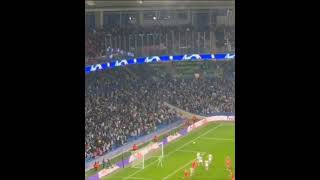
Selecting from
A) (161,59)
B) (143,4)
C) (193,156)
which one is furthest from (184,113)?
(143,4)

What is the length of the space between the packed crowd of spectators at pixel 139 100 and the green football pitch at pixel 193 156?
151cm

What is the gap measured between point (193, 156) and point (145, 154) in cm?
151

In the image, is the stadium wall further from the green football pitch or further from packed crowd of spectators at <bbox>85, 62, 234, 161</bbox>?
packed crowd of spectators at <bbox>85, 62, 234, 161</bbox>

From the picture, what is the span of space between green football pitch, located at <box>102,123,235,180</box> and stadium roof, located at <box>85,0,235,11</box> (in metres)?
5.66

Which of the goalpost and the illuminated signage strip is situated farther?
the illuminated signage strip

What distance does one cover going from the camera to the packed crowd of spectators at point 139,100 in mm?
15961

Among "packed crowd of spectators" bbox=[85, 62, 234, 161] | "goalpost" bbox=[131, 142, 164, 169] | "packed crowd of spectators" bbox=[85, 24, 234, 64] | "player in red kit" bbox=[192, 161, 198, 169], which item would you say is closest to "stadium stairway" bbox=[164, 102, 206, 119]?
"packed crowd of spectators" bbox=[85, 62, 234, 161]

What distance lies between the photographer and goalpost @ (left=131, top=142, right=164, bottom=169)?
1303 centimetres

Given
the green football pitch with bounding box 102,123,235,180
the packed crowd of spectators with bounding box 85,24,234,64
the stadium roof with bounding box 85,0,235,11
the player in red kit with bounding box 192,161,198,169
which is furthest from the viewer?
the packed crowd of spectators with bounding box 85,24,234,64

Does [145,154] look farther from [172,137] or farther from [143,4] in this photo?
[143,4]
